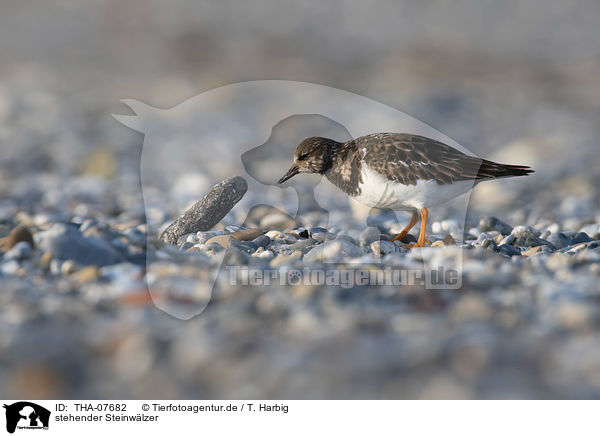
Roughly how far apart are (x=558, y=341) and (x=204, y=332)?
180 cm

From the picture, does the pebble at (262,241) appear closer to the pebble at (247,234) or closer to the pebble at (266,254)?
the pebble at (247,234)

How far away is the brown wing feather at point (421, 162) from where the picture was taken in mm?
5168

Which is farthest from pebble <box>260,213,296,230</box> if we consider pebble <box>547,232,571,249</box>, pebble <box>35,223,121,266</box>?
pebble <box>547,232,571,249</box>

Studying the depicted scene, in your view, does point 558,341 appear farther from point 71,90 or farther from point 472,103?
point 71,90

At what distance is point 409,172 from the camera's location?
5160 mm

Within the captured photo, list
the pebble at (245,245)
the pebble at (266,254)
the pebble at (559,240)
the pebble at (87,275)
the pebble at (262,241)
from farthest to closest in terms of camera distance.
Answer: the pebble at (559,240) < the pebble at (262,241) < the pebble at (245,245) < the pebble at (266,254) < the pebble at (87,275)

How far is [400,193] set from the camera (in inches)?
204

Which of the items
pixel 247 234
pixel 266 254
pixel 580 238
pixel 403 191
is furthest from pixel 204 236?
pixel 580 238

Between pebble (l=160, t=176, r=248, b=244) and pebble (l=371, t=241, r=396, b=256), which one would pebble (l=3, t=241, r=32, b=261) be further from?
pebble (l=371, t=241, r=396, b=256)

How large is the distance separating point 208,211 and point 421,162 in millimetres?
1850

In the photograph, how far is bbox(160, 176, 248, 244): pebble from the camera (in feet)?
18.7

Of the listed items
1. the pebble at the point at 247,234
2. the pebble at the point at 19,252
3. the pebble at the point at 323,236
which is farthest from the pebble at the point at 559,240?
the pebble at the point at 19,252

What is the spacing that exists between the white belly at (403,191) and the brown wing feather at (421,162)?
42 millimetres
